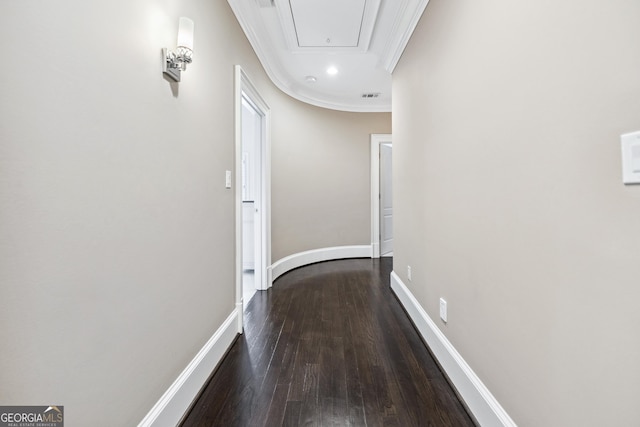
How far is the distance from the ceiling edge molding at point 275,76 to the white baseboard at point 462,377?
8.66 feet

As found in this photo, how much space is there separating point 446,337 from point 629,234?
4.16 ft

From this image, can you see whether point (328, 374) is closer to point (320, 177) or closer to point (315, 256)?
point (315, 256)

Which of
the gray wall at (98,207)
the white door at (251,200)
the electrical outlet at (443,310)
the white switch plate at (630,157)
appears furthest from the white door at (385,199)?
the white switch plate at (630,157)

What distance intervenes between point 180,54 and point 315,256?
11.6 ft

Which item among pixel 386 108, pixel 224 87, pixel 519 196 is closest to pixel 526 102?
pixel 519 196

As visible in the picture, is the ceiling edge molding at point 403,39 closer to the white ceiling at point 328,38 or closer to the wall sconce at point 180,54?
the white ceiling at point 328,38

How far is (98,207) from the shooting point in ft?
2.97

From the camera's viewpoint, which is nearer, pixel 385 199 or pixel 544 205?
pixel 544 205

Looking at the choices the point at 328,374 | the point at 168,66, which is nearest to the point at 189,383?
the point at 328,374

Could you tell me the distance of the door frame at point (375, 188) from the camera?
482 centimetres

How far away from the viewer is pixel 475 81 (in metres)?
1.37

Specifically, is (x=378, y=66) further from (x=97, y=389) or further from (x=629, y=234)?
(x=97, y=389)

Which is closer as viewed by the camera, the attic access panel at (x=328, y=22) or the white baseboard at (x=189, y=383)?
the white baseboard at (x=189, y=383)

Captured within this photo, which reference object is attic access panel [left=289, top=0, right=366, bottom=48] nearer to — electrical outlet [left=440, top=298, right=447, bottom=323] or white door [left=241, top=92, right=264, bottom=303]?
white door [left=241, top=92, right=264, bottom=303]
